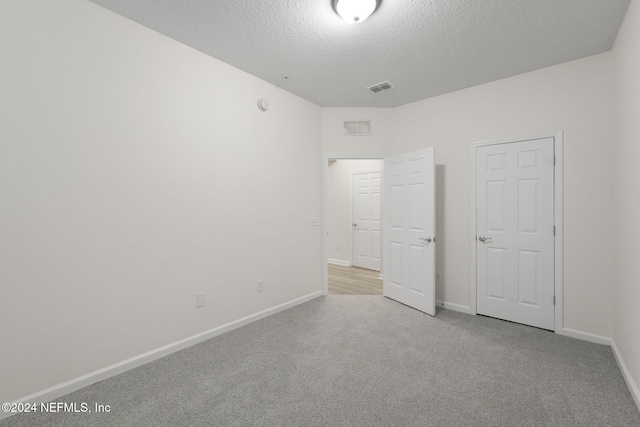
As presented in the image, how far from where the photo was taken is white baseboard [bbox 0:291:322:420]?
1.93 metres

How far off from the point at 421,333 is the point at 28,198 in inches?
134

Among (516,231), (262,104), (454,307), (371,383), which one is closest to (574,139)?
(516,231)

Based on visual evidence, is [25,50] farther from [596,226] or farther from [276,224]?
[596,226]

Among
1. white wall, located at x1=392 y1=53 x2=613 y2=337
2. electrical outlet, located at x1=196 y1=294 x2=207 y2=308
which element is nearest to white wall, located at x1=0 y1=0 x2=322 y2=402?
electrical outlet, located at x1=196 y1=294 x2=207 y2=308

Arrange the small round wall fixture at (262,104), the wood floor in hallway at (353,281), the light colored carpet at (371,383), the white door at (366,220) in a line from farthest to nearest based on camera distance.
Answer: the white door at (366,220), the wood floor in hallway at (353,281), the small round wall fixture at (262,104), the light colored carpet at (371,383)

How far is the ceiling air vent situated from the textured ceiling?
96 mm

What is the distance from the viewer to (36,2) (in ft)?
6.26

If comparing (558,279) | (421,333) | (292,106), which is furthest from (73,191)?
(558,279)

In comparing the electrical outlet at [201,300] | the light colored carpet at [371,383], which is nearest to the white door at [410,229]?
the light colored carpet at [371,383]

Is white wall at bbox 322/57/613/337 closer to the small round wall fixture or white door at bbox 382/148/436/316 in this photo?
white door at bbox 382/148/436/316

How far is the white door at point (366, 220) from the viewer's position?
6.04 metres

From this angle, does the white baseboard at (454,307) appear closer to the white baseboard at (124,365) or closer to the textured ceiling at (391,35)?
the white baseboard at (124,365)

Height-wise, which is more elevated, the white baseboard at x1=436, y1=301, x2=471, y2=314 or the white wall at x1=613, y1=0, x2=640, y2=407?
the white wall at x1=613, y1=0, x2=640, y2=407

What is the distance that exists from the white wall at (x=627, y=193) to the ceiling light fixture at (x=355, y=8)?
1.74 metres
